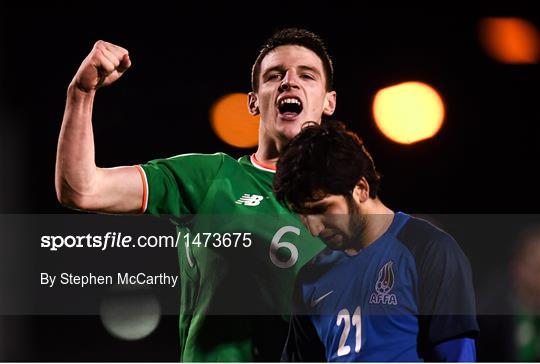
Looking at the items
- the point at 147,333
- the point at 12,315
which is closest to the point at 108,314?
the point at 147,333

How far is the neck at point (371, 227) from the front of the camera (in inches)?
88.9

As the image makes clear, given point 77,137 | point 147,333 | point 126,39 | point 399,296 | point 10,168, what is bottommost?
point 147,333

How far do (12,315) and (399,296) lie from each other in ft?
4.58

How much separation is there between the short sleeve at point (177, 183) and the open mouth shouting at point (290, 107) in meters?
0.30

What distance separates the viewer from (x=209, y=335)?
226 cm

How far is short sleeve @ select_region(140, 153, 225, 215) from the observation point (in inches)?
92.1

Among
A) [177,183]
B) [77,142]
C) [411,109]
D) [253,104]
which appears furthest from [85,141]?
[411,109]

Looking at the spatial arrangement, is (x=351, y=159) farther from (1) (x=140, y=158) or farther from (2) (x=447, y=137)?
(1) (x=140, y=158)

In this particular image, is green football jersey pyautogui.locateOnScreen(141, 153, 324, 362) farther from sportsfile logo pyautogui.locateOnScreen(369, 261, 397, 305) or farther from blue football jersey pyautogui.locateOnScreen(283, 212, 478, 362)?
sportsfile logo pyautogui.locateOnScreen(369, 261, 397, 305)

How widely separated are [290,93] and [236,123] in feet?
0.77

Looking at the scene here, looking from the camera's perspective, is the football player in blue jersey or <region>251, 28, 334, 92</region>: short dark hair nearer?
the football player in blue jersey

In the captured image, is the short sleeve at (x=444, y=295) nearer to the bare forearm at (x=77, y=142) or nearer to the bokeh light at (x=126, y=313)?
the bokeh light at (x=126, y=313)

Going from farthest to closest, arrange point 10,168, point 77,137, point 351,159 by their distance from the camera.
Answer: point 10,168 < point 351,159 < point 77,137

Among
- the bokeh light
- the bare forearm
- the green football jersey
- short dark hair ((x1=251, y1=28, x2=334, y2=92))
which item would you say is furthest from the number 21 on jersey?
the bare forearm
